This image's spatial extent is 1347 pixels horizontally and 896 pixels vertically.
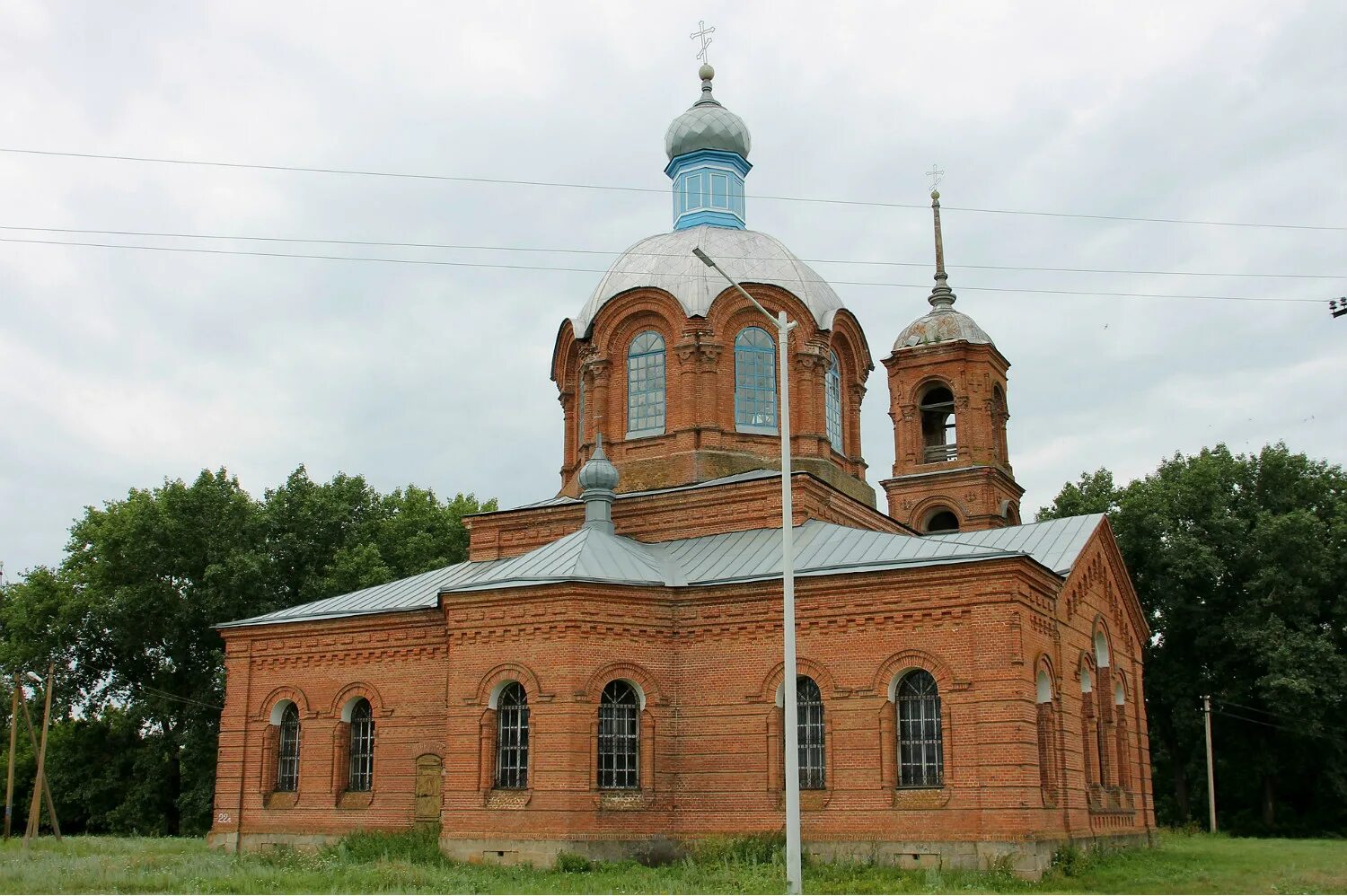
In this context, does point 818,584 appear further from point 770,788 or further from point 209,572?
point 209,572

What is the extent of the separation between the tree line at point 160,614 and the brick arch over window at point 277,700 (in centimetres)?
1129

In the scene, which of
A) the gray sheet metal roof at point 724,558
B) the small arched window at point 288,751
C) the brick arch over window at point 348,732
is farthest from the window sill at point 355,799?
the gray sheet metal roof at point 724,558

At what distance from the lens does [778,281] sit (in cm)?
2341

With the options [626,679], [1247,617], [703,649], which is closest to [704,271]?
[703,649]

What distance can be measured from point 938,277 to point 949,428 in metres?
3.83

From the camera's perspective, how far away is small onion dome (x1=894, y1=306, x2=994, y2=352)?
27609 millimetres

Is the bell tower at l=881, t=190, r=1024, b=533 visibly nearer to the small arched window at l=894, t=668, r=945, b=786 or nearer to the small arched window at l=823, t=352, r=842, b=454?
the small arched window at l=823, t=352, r=842, b=454

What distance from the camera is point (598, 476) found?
2125 centimetres

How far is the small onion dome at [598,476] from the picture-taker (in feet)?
→ 69.7

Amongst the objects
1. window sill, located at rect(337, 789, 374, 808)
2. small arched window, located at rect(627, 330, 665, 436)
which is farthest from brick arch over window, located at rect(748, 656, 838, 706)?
window sill, located at rect(337, 789, 374, 808)

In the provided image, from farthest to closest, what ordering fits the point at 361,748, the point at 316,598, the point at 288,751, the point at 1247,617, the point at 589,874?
1. the point at 316,598
2. the point at 1247,617
3. the point at 288,751
4. the point at 361,748
5. the point at 589,874

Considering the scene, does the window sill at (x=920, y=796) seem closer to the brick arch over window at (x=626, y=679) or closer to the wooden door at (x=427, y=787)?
the brick arch over window at (x=626, y=679)

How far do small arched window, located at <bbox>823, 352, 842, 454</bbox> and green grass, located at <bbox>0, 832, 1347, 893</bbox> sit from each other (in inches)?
341

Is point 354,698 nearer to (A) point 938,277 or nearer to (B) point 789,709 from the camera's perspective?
(B) point 789,709
